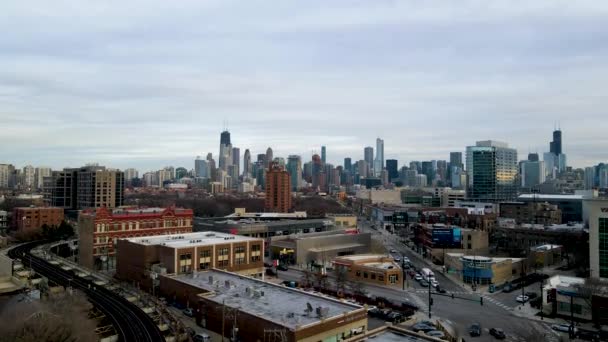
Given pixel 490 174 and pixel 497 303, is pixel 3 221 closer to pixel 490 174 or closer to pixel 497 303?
pixel 497 303

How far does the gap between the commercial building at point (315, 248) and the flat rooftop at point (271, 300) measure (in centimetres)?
2492

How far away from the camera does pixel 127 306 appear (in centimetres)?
3303

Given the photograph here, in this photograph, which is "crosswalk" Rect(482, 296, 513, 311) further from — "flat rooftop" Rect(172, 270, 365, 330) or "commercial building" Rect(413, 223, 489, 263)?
"commercial building" Rect(413, 223, 489, 263)

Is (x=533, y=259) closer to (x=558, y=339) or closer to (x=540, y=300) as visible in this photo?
(x=540, y=300)

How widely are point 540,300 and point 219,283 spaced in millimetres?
27373

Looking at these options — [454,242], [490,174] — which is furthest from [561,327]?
[490,174]

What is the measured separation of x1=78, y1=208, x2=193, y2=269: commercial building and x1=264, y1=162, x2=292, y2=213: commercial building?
59.4m

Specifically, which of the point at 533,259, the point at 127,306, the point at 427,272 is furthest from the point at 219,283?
the point at 533,259

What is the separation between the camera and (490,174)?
483 feet

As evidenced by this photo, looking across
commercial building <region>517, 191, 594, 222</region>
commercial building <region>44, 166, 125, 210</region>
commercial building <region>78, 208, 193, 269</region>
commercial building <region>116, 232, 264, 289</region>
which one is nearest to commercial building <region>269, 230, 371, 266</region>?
commercial building <region>116, 232, 264, 289</region>

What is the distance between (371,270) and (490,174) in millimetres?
111445

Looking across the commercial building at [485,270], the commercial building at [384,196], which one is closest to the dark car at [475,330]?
the commercial building at [485,270]

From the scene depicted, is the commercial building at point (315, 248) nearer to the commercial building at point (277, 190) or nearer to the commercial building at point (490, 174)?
the commercial building at point (277, 190)

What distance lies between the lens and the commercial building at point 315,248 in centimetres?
6150
